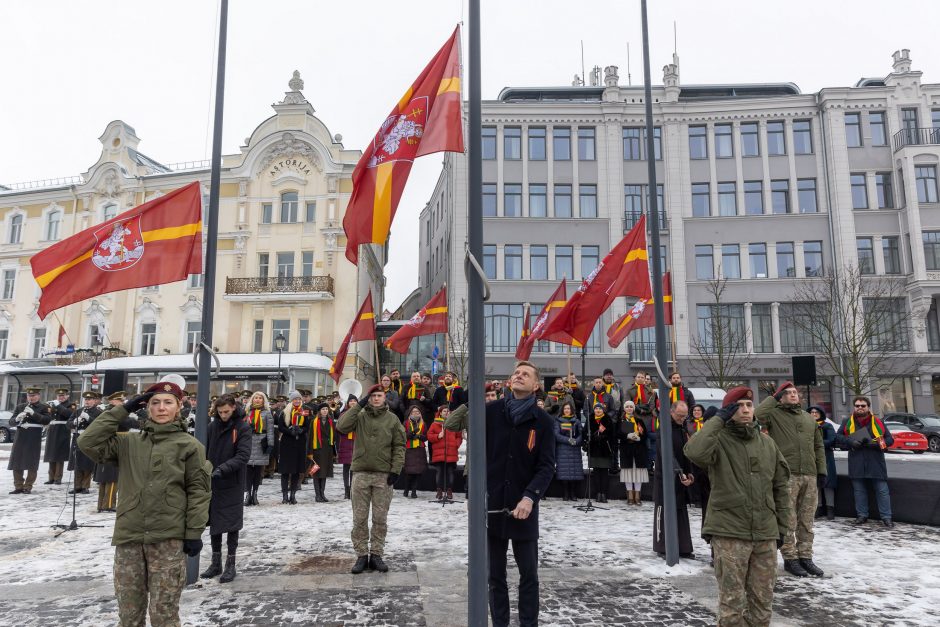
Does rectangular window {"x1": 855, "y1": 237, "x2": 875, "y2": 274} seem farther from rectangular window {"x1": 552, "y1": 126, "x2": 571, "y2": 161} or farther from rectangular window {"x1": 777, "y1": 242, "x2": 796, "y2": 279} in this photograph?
rectangular window {"x1": 552, "y1": 126, "x2": 571, "y2": 161}

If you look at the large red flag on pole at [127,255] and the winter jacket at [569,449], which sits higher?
the large red flag on pole at [127,255]

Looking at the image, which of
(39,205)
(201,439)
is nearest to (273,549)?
(201,439)

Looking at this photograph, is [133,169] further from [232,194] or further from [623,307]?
[623,307]

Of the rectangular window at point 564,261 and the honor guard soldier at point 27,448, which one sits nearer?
the honor guard soldier at point 27,448

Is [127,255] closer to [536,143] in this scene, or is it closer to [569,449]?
[569,449]

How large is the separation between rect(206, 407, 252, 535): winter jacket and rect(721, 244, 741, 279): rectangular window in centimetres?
3443

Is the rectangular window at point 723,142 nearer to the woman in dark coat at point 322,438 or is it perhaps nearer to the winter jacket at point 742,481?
the woman in dark coat at point 322,438

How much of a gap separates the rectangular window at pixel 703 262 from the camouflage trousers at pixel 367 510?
32.6m

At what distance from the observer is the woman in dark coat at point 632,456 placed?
1138 centimetres

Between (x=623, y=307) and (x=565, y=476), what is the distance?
79.0 feet

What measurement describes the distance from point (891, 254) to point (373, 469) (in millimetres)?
38584

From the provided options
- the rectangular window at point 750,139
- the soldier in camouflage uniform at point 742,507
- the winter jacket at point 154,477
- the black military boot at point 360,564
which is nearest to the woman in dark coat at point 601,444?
the black military boot at point 360,564

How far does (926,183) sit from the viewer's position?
35094mm

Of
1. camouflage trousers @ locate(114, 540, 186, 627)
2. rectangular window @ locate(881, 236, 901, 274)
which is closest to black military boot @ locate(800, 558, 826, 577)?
camouflage trousers @ locate(114, 540, 186, 627)
